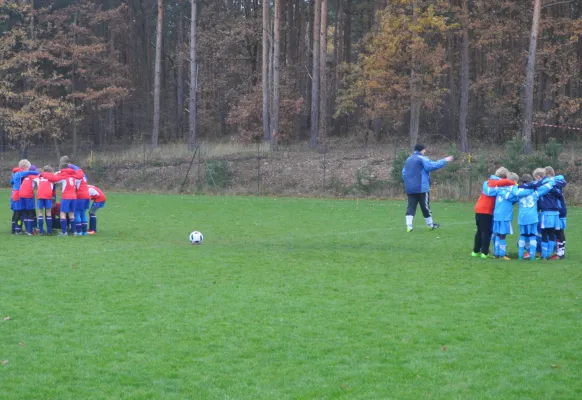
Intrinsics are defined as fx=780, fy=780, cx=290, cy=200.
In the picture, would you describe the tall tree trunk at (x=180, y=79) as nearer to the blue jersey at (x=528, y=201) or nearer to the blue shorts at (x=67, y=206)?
the blue shorts at (x=67, y=206)

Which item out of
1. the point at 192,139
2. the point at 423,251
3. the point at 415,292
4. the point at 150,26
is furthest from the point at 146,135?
the point at 415,292

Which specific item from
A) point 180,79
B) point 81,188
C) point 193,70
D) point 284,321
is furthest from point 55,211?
point 180,79

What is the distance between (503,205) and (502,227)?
0.41 m

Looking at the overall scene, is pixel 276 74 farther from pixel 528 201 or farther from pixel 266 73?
pixel 528 201

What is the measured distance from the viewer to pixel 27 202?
1778 cm


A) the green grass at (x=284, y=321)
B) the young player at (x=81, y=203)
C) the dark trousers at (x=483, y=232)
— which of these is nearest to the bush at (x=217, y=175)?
the young player at (x=81, y=203)

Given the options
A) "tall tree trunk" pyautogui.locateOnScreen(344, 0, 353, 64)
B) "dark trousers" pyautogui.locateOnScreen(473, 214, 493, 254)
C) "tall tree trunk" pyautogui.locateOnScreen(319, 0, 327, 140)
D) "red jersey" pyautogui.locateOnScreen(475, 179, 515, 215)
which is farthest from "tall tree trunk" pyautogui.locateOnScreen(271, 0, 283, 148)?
"red jersey" pyautogui.locateOnScreen(475, 179, 515, 215)

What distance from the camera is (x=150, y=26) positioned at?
6128 cm

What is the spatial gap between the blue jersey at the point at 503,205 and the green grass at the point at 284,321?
0.84 meters

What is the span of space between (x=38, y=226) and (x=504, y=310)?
12.3 metres

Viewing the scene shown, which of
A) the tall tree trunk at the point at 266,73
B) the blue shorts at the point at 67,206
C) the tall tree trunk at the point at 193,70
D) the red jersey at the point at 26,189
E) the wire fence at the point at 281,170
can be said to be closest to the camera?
the blue shorts at the point at 67,206

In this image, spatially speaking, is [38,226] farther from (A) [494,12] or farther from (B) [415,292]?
(A) [494,12]

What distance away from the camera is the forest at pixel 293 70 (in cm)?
3884

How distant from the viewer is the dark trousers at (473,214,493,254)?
46.3 feet
